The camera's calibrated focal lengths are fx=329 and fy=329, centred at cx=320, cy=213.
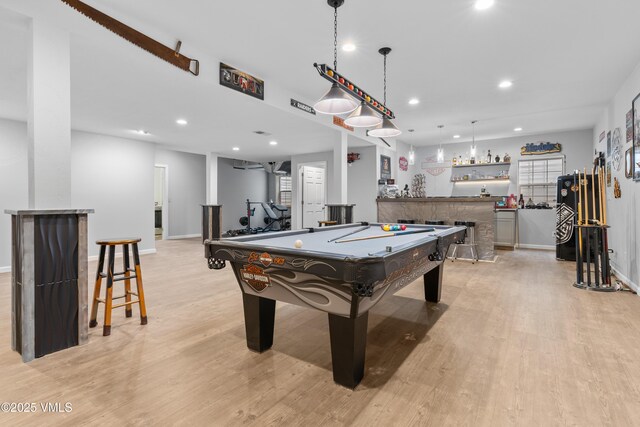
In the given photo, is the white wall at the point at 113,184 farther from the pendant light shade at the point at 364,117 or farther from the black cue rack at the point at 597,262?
the black cue rack at the point at 597,262

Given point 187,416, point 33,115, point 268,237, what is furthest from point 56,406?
point 33,115

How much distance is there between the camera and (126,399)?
178 cm

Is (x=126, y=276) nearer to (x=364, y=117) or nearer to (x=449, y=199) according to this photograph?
(x=364, y=117)

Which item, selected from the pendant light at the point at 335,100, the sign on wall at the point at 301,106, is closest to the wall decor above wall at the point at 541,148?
the sign on wall at the point at 301,106

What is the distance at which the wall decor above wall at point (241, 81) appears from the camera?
3775 mm

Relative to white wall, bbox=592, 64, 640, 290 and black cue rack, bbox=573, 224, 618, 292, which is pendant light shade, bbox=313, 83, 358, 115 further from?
white wall, bbox=592, 64, 640, 290

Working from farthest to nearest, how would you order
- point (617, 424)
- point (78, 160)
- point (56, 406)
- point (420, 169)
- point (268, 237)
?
point (420, 169) → point (78, 160) → point (268, 237) → point (56, 406) → point (617, 424)

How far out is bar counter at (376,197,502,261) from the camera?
19.7 feet

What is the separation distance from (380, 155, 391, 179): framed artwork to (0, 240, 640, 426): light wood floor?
4871mm

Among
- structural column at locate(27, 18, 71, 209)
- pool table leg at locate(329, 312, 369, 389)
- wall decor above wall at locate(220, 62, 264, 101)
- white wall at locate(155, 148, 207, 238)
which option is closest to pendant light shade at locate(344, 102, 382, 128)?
wall decor above wall at locate(220, 62, 264, 101)

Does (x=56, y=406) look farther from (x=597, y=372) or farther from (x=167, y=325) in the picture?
(x=597, y=372)

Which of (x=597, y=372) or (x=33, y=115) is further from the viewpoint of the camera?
(x=33, y=115)

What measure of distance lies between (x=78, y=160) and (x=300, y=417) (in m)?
6.55

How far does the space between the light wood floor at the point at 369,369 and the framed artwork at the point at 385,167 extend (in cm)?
487
